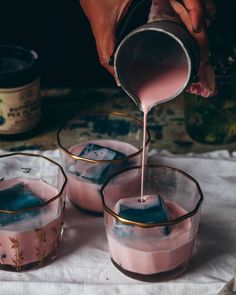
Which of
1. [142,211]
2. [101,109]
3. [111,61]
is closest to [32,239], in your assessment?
[142,211]

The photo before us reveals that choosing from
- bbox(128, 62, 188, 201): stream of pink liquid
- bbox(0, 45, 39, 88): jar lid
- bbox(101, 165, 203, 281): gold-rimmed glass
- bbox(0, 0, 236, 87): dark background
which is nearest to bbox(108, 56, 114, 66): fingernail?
bbox(128, 62, 188, 201): stream of pink liquid

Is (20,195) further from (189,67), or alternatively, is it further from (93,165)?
(189,67)

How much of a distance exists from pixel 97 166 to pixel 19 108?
0.25 m

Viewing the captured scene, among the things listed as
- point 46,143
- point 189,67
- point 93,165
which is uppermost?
point 189,67

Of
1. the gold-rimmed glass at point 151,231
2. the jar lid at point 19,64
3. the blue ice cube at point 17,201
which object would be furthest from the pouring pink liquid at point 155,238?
the jar lid at point 19,64

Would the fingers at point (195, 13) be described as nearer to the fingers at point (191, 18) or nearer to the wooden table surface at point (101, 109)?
the fingers at point (191, 18)

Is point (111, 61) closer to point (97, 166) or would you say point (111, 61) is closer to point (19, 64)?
point (97, 166)

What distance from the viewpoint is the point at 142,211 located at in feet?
3.24

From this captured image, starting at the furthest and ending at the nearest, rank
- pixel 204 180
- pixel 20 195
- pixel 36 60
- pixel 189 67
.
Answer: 1. pixel 36 60
2. pixel 204 180
3. pixel 20 195
4. pixel 189 67

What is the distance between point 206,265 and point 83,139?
0.33 m

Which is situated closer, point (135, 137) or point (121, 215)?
point (121, 215)

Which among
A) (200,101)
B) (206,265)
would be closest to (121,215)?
(206,265)

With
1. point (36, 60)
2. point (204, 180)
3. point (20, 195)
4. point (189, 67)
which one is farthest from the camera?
point (36, 60)

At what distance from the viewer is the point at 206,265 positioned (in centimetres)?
102
